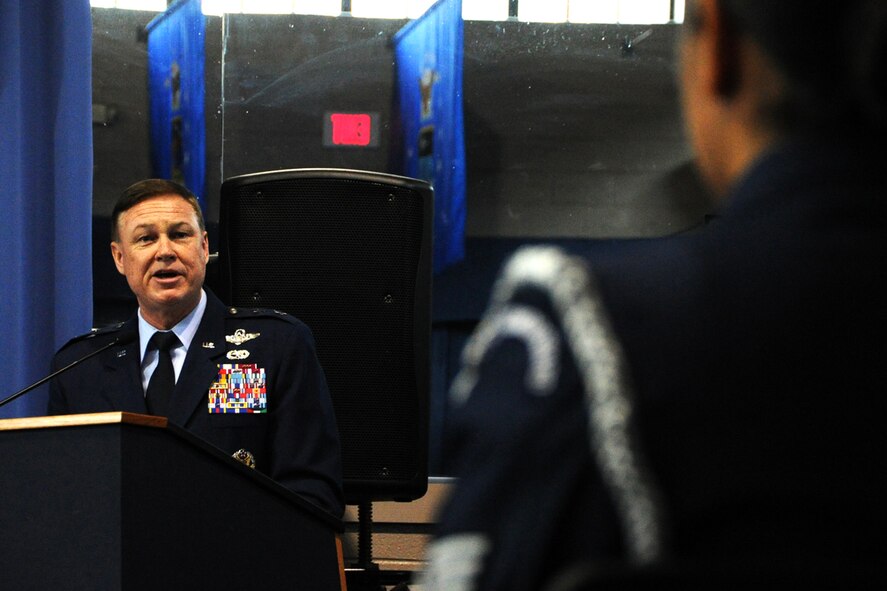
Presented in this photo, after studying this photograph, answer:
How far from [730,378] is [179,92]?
3797 mm

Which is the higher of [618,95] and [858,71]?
[618,95]

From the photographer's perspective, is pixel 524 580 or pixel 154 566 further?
pixel 154 566

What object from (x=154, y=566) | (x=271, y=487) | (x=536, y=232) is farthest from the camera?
(x=536, y=232)

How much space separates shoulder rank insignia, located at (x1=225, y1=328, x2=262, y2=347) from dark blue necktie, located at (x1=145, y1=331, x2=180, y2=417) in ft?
0.33

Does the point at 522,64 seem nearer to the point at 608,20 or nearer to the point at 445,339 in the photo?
the point at 608,20

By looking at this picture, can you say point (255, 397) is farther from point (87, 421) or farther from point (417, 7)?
point (417, 7)

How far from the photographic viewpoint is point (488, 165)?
15.6 feet

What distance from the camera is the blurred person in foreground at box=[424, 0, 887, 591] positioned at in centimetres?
45

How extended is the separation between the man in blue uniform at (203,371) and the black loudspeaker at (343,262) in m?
0.22

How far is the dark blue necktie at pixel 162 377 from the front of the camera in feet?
7.77

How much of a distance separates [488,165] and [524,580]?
4.31 meters

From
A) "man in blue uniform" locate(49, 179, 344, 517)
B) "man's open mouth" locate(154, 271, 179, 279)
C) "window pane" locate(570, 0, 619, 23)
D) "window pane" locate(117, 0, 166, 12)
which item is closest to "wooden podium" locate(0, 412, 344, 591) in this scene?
"man in blue uniform" locate(49, 179, 344, 517)

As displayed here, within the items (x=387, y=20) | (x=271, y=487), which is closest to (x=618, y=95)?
(x=387, y=20)

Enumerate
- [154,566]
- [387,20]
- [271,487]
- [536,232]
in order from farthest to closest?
[536,232] < [387,20] < [271,487] < [154,566]
